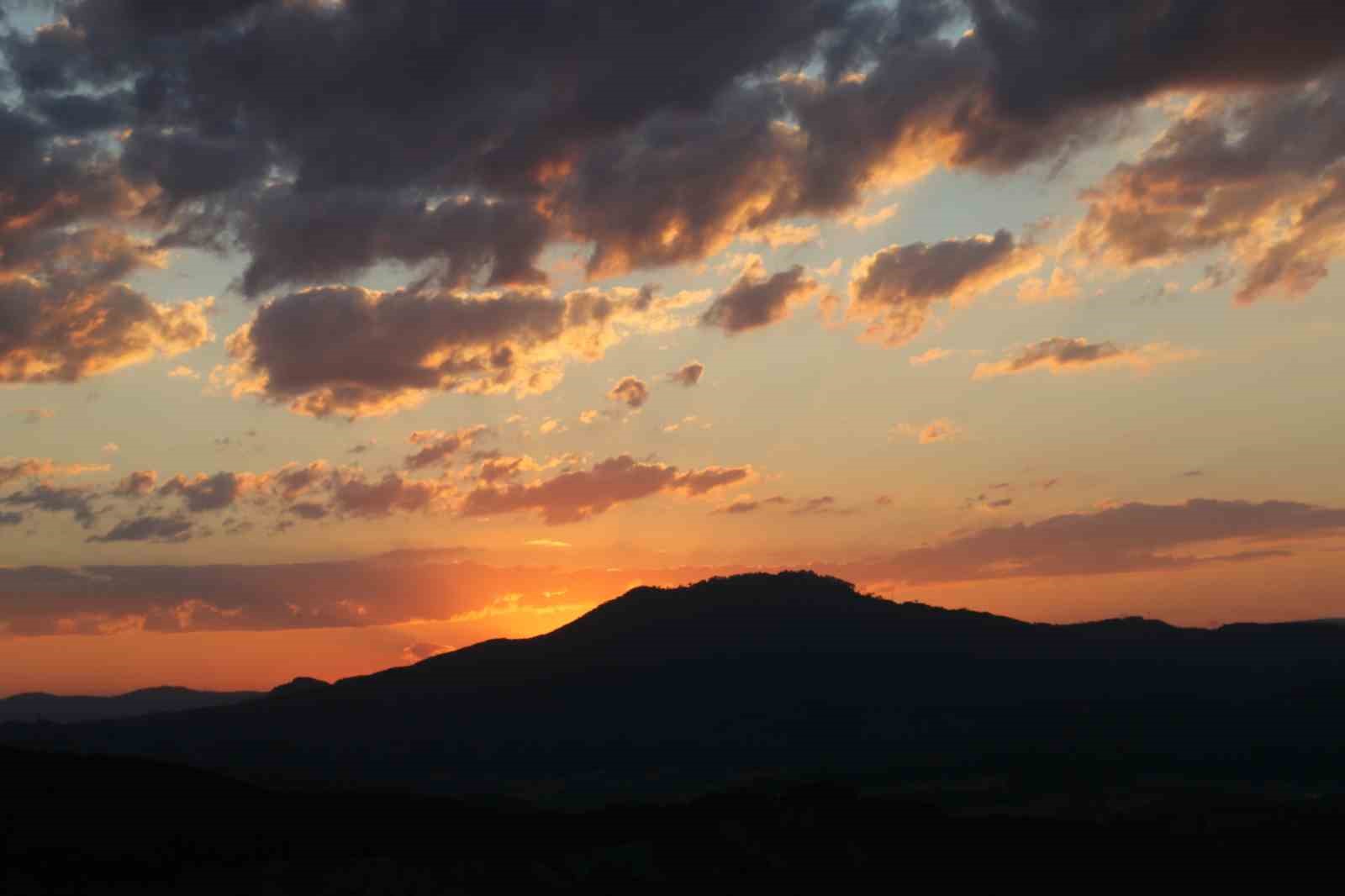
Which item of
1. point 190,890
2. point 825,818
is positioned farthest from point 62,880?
point 825,818

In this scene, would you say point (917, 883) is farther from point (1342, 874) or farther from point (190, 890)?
point (190, 890)

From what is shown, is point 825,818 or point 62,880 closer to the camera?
point 62,880

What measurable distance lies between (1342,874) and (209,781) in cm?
11034

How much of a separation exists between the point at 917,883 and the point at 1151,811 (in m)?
54.4

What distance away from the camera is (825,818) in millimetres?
129375

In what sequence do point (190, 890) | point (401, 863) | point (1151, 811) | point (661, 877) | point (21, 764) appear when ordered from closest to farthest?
point (190, 890) → point (401, 863) → point (661, 877) → point (21, 764) → point (1151, 811)

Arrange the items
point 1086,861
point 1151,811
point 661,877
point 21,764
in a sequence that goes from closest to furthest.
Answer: point 661,877, point 21,764, point 1086,861, point 1151,811

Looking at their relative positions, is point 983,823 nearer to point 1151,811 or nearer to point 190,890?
point 1151,811

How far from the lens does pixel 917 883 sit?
120812 mm

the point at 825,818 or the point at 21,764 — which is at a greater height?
the point at 21,764

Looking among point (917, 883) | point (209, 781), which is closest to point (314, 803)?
point (209, 781)

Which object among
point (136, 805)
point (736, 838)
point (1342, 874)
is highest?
point (136, 805)

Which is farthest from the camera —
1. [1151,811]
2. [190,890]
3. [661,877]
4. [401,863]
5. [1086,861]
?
[1151,811]

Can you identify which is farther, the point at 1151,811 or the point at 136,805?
the point at 1151,811
